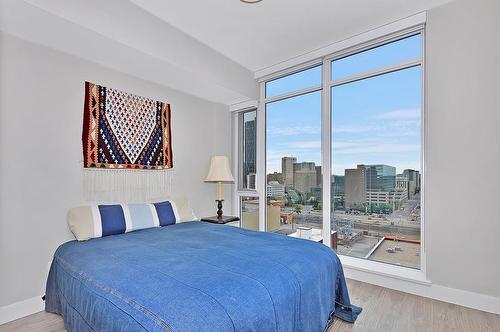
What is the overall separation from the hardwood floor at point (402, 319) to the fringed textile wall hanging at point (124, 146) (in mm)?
1096

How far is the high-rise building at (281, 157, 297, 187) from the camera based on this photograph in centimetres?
372

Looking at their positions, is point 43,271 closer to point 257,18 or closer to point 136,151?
point 136,151

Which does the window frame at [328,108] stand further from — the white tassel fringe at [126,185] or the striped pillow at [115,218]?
the striped pillow at [115,218]

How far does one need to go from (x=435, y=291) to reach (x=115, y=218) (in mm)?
3056

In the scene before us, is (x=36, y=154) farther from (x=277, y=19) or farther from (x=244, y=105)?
(x=244, y=105)

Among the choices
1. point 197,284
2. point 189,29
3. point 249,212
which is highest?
point 189,29

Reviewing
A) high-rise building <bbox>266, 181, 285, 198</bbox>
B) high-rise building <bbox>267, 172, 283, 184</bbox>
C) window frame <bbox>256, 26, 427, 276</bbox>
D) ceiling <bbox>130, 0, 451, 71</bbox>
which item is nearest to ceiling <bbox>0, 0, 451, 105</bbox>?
ceiling <bbox>130, 0, 451, 71</bbox>

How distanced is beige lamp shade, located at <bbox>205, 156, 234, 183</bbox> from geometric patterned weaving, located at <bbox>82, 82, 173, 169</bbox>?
0.55 meters

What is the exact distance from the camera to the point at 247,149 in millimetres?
4266

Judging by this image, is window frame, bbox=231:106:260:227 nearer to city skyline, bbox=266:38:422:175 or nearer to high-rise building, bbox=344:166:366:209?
city skyline, bbox=266:38:422:175

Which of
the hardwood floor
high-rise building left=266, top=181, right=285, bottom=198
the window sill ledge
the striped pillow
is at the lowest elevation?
the hardwood floor

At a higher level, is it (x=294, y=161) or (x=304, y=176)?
(x=294, y=161)

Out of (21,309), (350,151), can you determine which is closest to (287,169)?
(350,151)

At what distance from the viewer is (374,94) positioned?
301 cm
